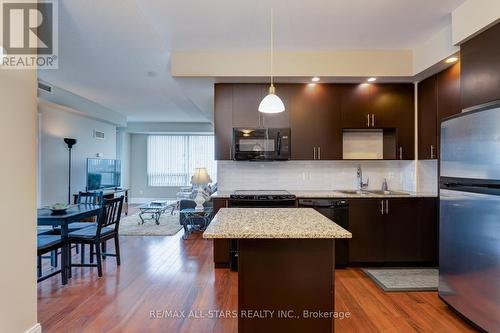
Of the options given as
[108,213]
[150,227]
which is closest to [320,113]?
[108,213]

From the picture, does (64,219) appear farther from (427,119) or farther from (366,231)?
(427,119)

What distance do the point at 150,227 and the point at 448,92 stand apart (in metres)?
5.63

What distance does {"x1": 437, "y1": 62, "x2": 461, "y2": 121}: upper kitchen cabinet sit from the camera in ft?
10.4

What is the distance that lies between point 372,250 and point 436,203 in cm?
100

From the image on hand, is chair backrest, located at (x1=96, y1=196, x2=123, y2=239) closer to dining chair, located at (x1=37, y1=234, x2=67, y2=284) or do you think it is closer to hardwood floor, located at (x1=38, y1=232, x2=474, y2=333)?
dining chair, located at (x1=37, y1=234, x2=67, y2=284)

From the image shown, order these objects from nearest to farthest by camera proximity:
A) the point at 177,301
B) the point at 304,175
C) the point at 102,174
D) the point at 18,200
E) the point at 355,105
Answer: the point at 18,200, the point at 177,301, the point at 355,105, the point at 304,175, the point at 102,174

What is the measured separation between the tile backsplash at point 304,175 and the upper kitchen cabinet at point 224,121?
0.31 m

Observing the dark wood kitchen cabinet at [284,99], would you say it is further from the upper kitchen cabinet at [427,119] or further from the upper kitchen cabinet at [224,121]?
the upper kitchen cabinet at [427,119]

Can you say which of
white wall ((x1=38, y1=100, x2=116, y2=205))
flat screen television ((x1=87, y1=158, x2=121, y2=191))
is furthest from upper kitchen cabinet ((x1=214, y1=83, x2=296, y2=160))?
flat screen television ((x1=87, y1=158, x2=121, y2=191))

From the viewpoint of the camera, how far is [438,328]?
7.51ft

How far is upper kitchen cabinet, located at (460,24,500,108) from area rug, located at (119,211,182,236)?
16.1 feet

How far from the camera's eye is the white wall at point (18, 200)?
6.09ft

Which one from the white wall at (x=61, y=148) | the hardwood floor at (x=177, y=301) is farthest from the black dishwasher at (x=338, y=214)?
the white wall at (x=61, y=148)

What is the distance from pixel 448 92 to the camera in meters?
3.32
